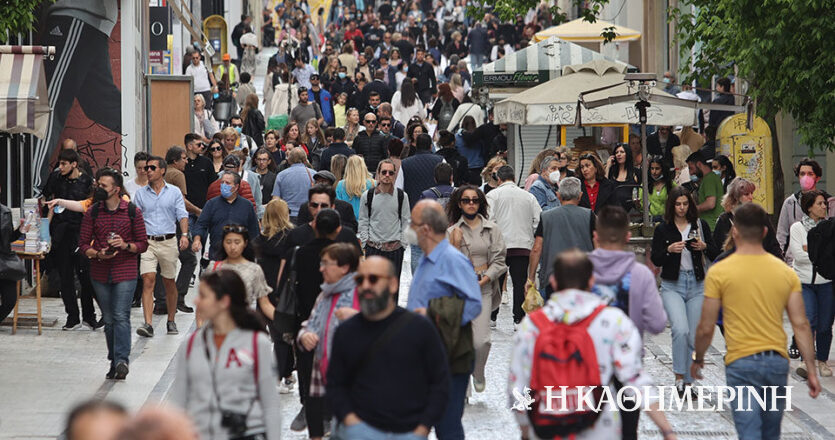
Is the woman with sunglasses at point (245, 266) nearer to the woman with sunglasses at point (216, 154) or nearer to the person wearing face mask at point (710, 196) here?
the person wearing face mask at point (710, 196)

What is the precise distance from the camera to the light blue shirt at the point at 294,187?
1622cm

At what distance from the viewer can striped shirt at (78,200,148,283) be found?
475 inches

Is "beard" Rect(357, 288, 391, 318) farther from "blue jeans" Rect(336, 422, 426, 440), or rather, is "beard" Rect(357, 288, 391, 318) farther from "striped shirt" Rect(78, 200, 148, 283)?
"striped shirt" Rect(78, 200, 148, 283)

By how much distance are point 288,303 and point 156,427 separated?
6.06m

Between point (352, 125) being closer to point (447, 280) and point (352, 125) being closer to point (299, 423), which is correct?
point (299, 423)

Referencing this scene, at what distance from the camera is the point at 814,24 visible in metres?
15.4

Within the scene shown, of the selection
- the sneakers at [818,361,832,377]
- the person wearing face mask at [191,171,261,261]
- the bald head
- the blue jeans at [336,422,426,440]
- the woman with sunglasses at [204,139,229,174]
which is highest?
the woman with sunglasses at [204,139,229,174]

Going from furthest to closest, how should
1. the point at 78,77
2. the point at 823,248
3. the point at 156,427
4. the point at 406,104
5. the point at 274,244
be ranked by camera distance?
the point at 406,104
the point at 78,77
the point at 823,248
the point at 274,244
the point at 156,427

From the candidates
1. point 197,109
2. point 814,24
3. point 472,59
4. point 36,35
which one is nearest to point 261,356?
point 814,24

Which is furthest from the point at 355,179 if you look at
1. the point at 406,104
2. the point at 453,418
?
the point at 406,104

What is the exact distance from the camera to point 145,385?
12.0 meters

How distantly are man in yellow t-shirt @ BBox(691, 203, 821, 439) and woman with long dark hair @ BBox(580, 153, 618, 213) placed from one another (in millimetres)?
7191

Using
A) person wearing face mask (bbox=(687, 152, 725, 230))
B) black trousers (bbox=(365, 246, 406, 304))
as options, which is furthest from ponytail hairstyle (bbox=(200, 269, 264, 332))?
person wearing face mask (bbox=(687, 152, 725, 230))

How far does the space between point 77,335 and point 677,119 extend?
9.53m
